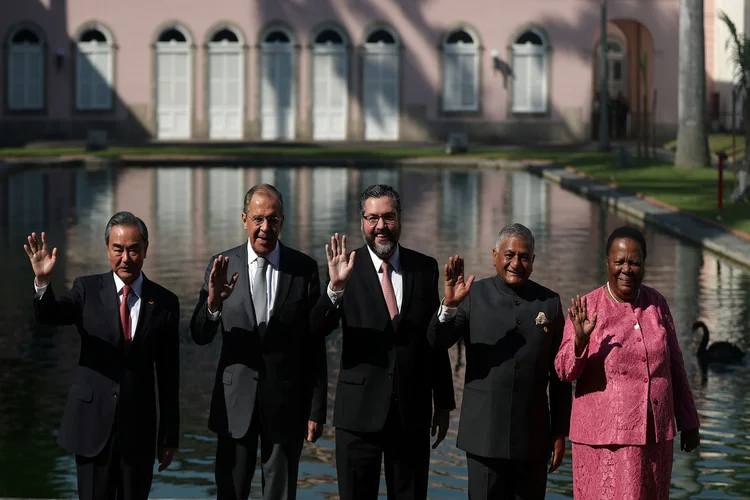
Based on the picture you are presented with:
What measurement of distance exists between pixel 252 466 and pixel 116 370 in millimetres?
794

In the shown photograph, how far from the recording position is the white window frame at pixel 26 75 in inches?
2079

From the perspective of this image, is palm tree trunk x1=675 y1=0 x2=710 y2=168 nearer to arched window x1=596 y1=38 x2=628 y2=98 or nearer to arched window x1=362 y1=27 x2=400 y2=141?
arched window x1=362 y1=27 x2=400 y2=141

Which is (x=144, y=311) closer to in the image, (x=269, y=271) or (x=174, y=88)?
(x=269, y=271)

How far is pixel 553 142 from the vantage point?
5325 cm

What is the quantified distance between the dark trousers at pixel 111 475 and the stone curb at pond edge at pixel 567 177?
45.6ft

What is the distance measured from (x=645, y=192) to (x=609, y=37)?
1076 inches

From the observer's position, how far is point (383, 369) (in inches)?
283

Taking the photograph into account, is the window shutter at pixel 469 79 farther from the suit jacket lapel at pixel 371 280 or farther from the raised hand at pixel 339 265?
the raised hand at pixel 339 265

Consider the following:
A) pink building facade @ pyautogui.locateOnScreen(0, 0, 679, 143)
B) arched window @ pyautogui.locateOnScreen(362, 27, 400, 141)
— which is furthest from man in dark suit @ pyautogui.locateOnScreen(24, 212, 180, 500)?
arched window @ pyautogui.locateOnScreen(362, 27, 400, 141)

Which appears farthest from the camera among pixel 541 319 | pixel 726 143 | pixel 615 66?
pixel 615 66

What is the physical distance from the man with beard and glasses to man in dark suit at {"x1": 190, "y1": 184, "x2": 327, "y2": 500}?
0.22 meters

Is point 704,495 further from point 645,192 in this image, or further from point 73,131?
point 73,131

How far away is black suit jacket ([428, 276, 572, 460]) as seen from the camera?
6973 mm

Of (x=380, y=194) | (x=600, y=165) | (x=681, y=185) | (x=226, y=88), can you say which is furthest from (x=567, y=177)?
(x=380, y=194)
